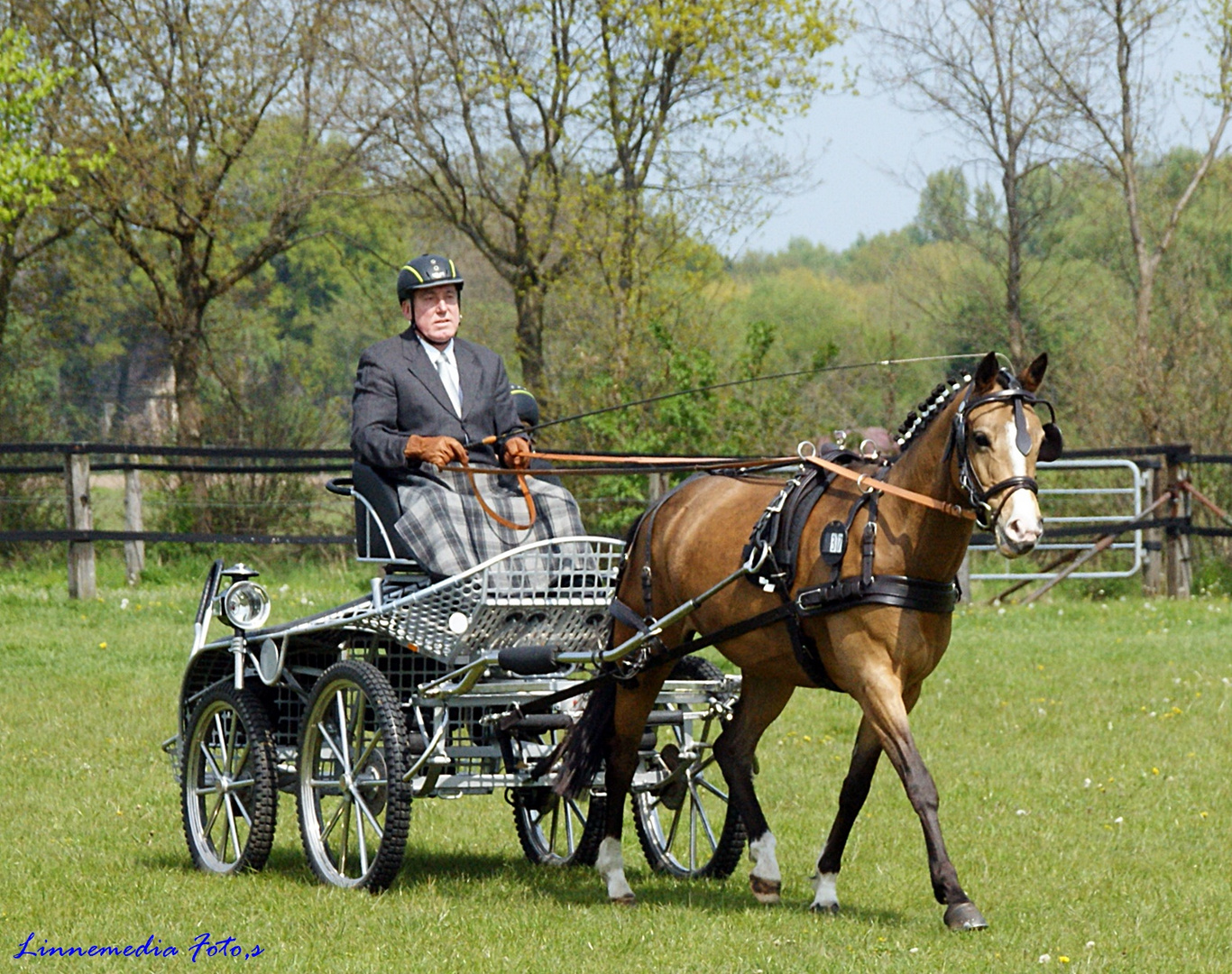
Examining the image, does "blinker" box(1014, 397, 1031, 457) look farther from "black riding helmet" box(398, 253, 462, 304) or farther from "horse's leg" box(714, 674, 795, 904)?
"black riding helmet" box(398, 253, 462, 304)

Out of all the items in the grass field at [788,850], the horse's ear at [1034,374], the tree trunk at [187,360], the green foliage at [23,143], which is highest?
the green foliage at [23,143]

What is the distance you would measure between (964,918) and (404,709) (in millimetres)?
2184

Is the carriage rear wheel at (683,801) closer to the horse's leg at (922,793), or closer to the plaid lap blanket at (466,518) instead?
the plaid lap blanket at (466,518)

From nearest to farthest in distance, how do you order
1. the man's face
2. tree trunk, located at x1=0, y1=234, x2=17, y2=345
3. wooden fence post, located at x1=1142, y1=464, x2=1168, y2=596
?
1. the man's face
2. wooden fence post, located at x1=1142, y1=464, x2=1168, y2=596
3. tree trunk, located at x1=0, y1=234, x2=17, y2=345

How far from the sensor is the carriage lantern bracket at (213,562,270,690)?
632 centimetres

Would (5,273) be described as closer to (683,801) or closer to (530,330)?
(530,330)

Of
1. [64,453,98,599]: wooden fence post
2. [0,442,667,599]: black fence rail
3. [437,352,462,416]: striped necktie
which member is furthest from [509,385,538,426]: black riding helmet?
[64,453,98,599]: wooden fence post

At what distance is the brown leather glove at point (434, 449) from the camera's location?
6027 mm

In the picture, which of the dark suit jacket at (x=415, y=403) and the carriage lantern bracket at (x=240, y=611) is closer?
the dark suit jacket at (x=415, y=403)

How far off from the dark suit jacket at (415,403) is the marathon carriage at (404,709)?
17 cm

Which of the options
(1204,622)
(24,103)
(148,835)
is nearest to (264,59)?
(24,103)

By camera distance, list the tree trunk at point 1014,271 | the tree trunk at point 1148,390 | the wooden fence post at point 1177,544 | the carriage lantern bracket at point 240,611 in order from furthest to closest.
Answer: the tree trunk at point 1014,271 → the tree trunk at point 1148,390 → the wooden fence post at point 1177,544 → the carriage lantern bracket at point 240,611

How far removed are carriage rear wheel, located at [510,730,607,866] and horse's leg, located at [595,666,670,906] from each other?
175 millimetres

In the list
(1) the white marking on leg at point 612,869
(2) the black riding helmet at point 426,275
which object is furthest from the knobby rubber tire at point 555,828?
(2) the black riding helmet at point 426,275
